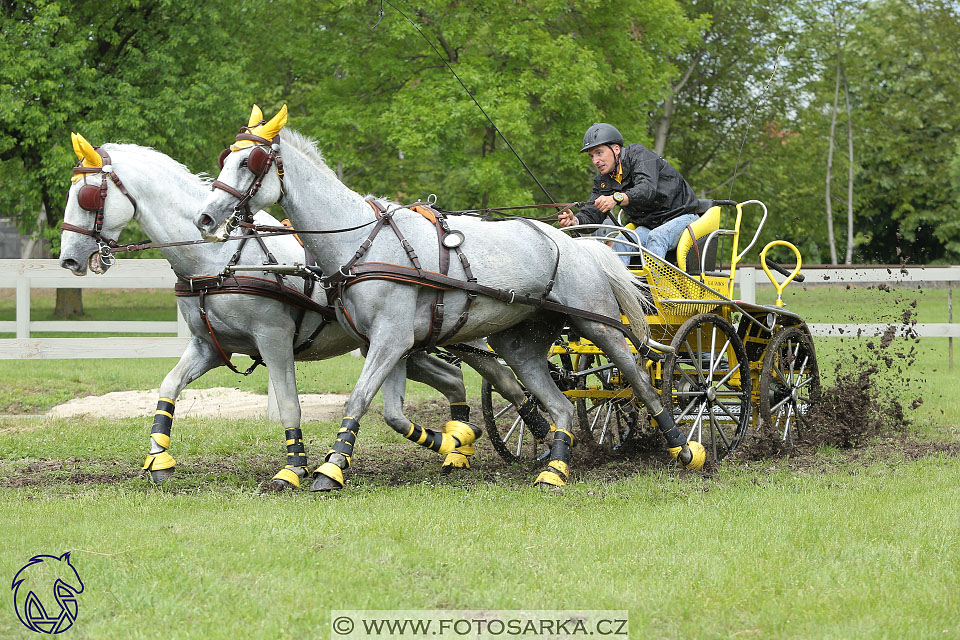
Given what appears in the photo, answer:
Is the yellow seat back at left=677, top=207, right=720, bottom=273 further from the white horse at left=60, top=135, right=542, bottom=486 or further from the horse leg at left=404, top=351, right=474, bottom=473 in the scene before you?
→ the white horse at left=60, top=135, right=542, bottom=486

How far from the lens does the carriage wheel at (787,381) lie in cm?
788

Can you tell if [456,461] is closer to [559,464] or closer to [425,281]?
[559,464]

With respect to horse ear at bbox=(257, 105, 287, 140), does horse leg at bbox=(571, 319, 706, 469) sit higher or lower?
lower

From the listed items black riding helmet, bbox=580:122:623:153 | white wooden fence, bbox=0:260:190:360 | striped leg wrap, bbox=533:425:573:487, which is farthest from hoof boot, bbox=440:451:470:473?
white wooden fence, bbox=0:260:190:360

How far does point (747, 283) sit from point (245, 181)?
695 cm

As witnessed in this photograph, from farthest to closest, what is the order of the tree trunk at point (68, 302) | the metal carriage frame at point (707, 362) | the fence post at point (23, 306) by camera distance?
the tree trunk at point (68, 302) < the fence post at point (23, 306) < the metal carriage frame at point (707, 362)

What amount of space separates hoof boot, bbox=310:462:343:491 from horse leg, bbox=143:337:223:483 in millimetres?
1148

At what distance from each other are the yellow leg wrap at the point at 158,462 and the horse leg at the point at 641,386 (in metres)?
2.78

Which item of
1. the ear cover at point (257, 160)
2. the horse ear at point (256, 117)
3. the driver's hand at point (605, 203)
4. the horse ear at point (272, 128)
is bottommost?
the driver's hand at point (605, 203)

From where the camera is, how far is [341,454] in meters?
6.20

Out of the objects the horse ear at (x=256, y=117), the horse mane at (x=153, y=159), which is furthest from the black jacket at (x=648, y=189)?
the horse mane at (x=153, y=159)

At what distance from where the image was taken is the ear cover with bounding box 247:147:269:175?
6.04m

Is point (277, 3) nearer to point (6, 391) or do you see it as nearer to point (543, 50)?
point (543, 50)

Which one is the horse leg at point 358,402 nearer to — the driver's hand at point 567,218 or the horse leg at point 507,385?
the horse leg at point 507,385
